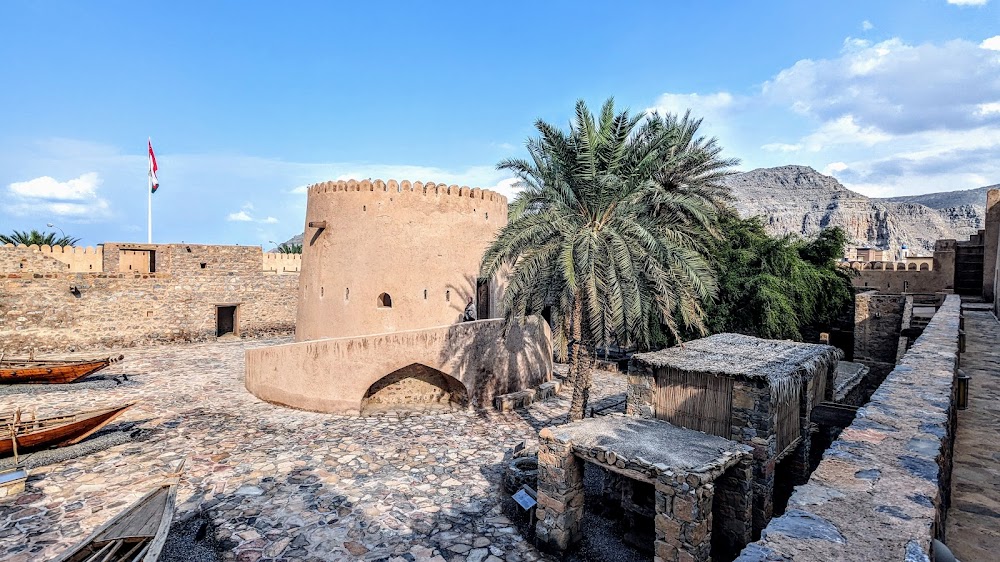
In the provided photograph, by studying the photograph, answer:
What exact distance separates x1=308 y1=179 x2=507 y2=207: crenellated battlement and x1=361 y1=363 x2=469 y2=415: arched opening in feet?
18.4

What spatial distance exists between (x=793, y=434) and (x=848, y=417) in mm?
2265

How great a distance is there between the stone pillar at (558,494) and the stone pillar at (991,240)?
75.1 ft

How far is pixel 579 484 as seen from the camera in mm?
6629

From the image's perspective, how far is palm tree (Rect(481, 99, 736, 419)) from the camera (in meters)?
8.71

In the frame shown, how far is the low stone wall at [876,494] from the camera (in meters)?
2.38

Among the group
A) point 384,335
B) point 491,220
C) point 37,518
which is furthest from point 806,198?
point 37,518

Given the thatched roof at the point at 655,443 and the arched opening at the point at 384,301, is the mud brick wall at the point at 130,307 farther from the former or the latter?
the thatched roof at the point at 655,443

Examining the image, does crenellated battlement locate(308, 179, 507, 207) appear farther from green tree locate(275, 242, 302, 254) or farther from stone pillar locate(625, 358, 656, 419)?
green tree locate(275, 242, 302, 254)

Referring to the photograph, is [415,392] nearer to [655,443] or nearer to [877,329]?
[655,443]

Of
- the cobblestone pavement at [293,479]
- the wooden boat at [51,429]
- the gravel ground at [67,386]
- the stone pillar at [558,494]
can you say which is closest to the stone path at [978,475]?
the stone pillar at [558,494]

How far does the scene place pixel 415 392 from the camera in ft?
41.7

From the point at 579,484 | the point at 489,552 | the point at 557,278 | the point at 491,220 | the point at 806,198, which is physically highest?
the point at 806,198

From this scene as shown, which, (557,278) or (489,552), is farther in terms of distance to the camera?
(557,278)

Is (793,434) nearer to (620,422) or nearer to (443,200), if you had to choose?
(620,422)
